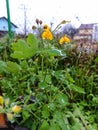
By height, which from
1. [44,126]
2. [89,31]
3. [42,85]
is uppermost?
[89,31]

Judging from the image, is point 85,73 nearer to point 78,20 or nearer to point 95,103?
point 95,103

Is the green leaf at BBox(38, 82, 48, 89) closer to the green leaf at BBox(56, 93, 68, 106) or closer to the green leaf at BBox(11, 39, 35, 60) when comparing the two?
the green leaf at BBox(56, 93, 68, 106)

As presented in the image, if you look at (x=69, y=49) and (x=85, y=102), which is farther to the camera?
(x=69, y=49)

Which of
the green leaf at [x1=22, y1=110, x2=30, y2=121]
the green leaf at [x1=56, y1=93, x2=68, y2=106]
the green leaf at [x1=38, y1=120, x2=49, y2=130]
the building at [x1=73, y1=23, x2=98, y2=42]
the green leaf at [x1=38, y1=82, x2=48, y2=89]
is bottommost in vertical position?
the green leaf at [x1=38, y1=120, x2=49, y2=130]

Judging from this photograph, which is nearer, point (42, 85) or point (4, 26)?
point (42, 85)

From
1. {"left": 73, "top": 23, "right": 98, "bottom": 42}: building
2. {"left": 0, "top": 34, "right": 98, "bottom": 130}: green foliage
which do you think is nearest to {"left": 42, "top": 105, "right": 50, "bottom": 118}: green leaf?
{"left": 0, "top": 34, "right": 98, "bottom": 130}: green foliage

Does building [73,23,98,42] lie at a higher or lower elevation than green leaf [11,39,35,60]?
higher

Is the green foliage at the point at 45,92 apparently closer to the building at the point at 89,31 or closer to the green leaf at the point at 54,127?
the green leaf at the point at 54,127

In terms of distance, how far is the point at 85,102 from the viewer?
1482mm

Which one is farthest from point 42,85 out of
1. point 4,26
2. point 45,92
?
point 4,26

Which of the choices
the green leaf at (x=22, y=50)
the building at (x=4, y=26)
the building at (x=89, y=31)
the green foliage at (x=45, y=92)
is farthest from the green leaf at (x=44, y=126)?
the building at (x=4, y=26)

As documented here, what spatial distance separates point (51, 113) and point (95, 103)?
40 centimetres

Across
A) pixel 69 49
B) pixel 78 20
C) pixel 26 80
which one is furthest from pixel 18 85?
pixel 78 20

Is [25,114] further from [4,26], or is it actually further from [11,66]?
[4,26]
